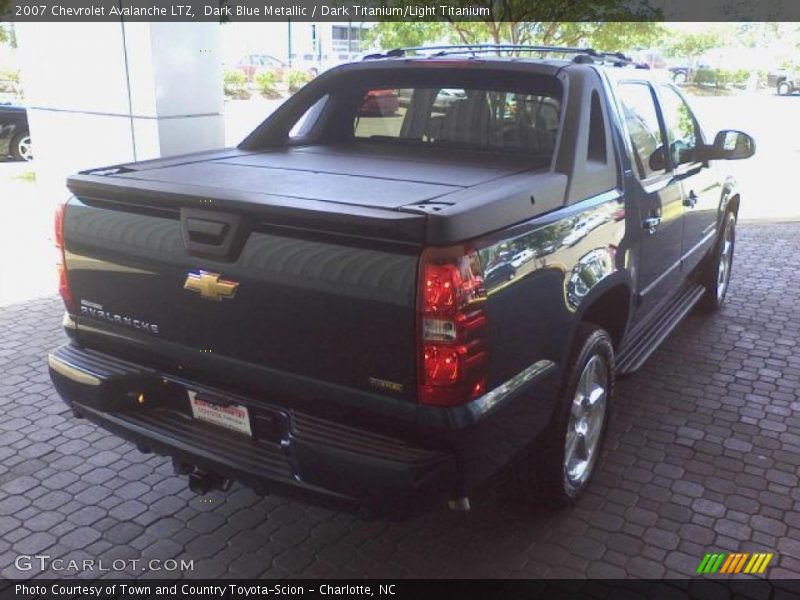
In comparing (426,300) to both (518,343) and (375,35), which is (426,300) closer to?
(518,343)

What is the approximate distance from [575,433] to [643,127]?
175 centimetres

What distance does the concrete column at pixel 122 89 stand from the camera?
626 cm

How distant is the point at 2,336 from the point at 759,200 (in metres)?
10.5

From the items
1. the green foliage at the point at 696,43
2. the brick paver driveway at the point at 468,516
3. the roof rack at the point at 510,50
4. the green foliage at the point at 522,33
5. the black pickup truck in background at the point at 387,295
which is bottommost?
the brick paver driveway at the point at 468,516

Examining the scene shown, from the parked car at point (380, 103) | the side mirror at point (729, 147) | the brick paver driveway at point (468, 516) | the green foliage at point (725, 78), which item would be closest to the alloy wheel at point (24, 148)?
the brick paver driveway at point (468, 516)

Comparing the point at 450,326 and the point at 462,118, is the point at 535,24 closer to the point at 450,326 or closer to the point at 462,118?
the point at 462,118

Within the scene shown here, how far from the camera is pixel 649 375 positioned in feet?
16.3

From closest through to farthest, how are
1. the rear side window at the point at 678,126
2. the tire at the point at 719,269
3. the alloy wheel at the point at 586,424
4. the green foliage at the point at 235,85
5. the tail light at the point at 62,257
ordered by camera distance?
1. the tail light at the point at 62,257
2. the alloy wheel at the point at 586,424
3. the rear side window at the point at 678,126
4. the tire at the point at 719,269
5. the green foliage at the point at 235,85

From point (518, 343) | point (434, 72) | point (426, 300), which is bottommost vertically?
point (518, 343)

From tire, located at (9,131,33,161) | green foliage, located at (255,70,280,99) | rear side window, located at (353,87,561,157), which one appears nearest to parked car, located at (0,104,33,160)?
tire, located at (9,131,33,161)

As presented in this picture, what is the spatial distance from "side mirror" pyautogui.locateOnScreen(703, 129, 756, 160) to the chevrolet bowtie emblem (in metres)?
3.52

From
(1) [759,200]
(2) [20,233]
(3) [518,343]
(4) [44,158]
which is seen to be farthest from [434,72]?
(1) [759,200]

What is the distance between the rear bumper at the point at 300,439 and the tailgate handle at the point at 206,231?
55cm

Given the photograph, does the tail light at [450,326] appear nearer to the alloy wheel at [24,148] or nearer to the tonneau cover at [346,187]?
the tonneau cover at [346,187]
